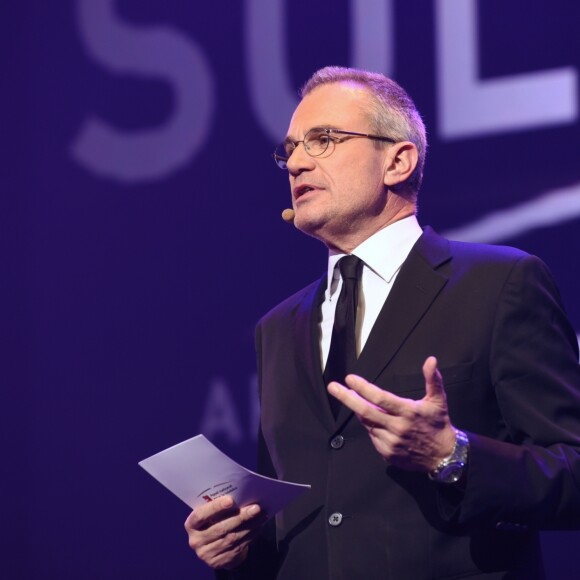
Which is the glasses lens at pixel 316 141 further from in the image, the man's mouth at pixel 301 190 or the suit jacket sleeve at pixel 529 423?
the suit jacket sleeve at pixel 529 423

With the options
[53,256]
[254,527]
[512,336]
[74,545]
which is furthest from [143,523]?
[512,336]

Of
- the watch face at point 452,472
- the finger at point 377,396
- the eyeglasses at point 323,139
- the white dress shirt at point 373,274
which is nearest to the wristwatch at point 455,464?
the watch face at point 452,472

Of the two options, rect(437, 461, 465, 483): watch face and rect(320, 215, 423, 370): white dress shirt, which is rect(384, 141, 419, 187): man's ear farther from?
rect(437, 461, 465, 483): watch face

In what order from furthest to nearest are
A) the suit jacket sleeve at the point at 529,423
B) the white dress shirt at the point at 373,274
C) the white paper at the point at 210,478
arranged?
the white dress shirt at the point at 373,274 < the white paper at the point at 210,478 < the suit jacket sleeve at the point at 529,423

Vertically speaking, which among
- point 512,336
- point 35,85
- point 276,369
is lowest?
point 276,369

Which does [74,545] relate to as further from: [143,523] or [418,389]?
[418,389]

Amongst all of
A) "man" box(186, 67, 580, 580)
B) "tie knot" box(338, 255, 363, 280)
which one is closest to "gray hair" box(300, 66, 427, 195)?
"man" box(186, 67, 580, 580)

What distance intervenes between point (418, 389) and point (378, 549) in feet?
0.91

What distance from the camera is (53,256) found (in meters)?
2.82

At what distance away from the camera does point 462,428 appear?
1.59m

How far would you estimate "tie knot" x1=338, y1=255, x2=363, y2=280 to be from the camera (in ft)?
5.93

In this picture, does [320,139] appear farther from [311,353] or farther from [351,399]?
[351,399]

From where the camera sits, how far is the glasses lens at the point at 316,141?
→ 1930 mm

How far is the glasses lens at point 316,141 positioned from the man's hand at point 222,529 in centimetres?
75
